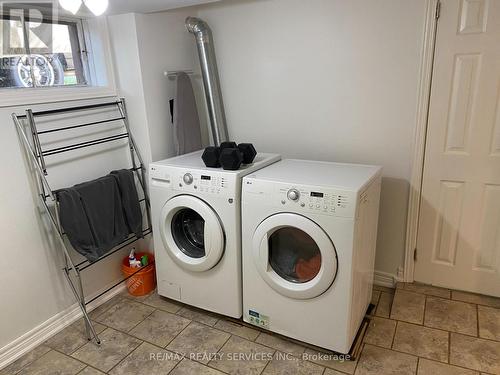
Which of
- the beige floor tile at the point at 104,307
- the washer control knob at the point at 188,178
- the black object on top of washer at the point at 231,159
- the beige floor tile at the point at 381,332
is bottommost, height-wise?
the beige floor tile at the point at 381,332

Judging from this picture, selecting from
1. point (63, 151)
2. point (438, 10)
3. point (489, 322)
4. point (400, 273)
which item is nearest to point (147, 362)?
point (63, 151)

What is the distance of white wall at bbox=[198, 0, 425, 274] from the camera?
2186 millimetres

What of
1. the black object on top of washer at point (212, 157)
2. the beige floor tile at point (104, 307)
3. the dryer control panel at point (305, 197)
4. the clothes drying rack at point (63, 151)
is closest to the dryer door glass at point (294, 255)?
the dryer control panel at point (305, 197)

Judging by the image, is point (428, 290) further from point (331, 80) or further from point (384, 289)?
point (331, 80)

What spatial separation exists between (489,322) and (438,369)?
54 centimetres

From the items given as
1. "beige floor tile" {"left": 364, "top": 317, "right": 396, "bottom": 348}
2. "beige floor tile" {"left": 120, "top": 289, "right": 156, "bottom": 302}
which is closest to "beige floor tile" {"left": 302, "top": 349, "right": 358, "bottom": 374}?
"beige floor tile" {"left": 364, "top": 317, "right": 396, "bottom": 348}

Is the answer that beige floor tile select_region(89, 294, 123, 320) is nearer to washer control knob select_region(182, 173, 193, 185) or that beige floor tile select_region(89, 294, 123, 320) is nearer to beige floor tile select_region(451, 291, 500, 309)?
washer control knob select_region(182, 173, 193, 185)

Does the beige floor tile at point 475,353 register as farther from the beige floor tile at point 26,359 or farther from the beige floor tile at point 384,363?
the beige floor tile at point 26,359

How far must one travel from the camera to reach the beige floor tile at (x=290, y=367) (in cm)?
186

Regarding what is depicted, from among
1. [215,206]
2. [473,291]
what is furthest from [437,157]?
[215,206]

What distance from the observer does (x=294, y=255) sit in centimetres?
201

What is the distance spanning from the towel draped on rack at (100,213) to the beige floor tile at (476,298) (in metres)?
2.07

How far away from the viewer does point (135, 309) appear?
243 cm

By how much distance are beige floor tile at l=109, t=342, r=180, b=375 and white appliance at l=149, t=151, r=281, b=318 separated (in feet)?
1.28
